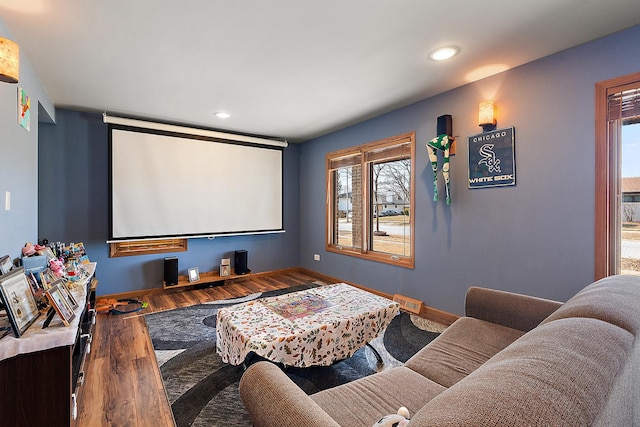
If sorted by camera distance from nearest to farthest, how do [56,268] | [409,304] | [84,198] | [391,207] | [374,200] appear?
[56,268] → [409,304] → [84,198] → [391,207] → [374,200]

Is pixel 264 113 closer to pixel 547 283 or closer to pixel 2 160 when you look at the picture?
pixel 2 160

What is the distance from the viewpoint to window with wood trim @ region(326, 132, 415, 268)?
11.9 feet

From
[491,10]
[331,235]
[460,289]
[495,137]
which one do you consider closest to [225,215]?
[331,235]

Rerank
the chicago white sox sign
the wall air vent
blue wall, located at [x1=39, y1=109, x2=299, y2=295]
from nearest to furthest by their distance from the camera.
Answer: the chicago white sox sign → the wall air vent → blue wall, located at [x1=39, y1=109, x2=299, y2=295]

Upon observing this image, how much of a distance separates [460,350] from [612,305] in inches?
30.5

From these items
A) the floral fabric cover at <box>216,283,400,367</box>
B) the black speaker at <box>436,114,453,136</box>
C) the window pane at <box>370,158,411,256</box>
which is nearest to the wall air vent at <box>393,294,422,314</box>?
the window pane at <box>370,158,411,256</box>

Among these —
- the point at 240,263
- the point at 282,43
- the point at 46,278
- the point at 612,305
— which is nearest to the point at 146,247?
the point at 240,263

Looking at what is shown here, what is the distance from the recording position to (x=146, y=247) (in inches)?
160

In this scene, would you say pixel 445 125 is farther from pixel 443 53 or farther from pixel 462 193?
pixel 443 53

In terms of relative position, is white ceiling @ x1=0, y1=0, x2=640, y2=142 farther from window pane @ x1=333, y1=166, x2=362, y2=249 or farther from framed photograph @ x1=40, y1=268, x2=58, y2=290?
framed photograph @ x1=40, y1=268, x2=58, y2=290

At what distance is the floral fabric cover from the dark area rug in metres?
0.21

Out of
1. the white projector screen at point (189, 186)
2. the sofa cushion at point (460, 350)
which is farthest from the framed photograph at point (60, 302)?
the white projector screen at point (189, 186)

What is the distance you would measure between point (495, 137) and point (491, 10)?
1192 mm

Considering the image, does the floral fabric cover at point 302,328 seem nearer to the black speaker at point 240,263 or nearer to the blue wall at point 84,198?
the black speaker at point 240,263
